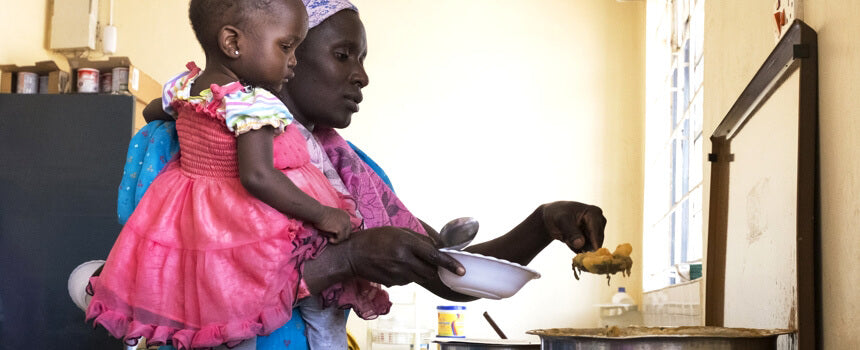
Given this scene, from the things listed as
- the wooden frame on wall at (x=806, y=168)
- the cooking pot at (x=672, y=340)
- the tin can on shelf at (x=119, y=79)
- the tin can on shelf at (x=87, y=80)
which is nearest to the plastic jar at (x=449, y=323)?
the tin can on shelf at (x=119, y=79)

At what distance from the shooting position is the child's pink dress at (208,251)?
117 cm

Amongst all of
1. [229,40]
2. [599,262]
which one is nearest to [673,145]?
[599,262]

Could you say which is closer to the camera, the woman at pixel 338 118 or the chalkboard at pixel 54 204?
the woman at pixel 338 118

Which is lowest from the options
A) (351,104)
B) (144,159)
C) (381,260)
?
(381,260)

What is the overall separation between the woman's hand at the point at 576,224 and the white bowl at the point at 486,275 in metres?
0.32

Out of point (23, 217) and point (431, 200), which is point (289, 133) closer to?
point (23, 217)

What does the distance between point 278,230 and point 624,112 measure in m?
4.89

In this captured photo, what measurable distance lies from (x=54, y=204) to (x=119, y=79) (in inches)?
27.2

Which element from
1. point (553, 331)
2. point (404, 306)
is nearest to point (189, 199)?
point (553, 331)

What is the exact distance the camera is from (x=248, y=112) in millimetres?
1227

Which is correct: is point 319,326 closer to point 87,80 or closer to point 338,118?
point 338,118

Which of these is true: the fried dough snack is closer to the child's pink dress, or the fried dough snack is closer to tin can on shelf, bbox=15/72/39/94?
the child's pink dress

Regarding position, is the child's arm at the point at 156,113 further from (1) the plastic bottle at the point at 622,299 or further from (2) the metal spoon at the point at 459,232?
(1) the plastic bottle at the point at 622,299

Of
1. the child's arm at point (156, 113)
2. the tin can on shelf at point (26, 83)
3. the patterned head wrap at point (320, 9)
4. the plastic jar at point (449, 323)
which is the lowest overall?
the plastic jar at point (449, 323)
